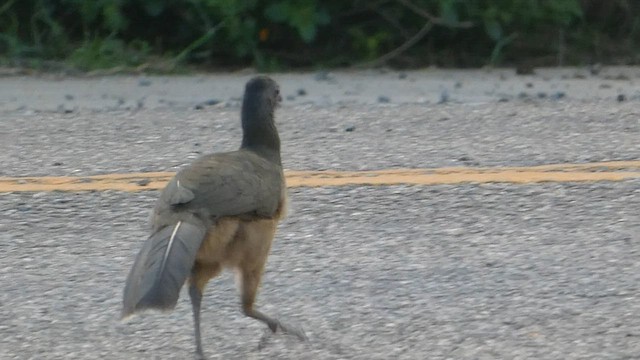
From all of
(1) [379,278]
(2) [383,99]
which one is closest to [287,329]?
(1) [379,278]

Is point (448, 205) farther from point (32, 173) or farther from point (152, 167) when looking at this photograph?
point (32, 173)

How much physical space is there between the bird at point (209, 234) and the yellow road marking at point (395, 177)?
1879 mm

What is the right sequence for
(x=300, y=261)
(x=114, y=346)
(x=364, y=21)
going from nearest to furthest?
(x=114, y=346)
(x=300, y=261)
(x=364, y=21)

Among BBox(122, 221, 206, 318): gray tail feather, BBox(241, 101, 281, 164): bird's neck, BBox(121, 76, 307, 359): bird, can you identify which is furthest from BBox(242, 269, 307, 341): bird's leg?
BBox(241, 101, 281, 164): bird's neck

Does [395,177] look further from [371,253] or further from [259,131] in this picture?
[259,131]

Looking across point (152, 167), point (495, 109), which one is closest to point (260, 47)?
point (495, 109)

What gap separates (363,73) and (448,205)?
5530 mm

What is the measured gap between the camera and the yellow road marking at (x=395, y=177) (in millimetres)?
6801

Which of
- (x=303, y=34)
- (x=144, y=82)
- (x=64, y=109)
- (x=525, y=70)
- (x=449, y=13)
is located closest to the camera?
(x=64, y=109)

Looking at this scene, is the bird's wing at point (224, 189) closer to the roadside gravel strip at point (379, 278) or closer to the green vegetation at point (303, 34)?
the roadside gravel strip at point (379, 278)

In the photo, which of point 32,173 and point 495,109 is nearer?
point 32,173

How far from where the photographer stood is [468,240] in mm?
5844

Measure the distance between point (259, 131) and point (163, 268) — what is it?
124 centimetres

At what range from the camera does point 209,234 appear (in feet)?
14.3
